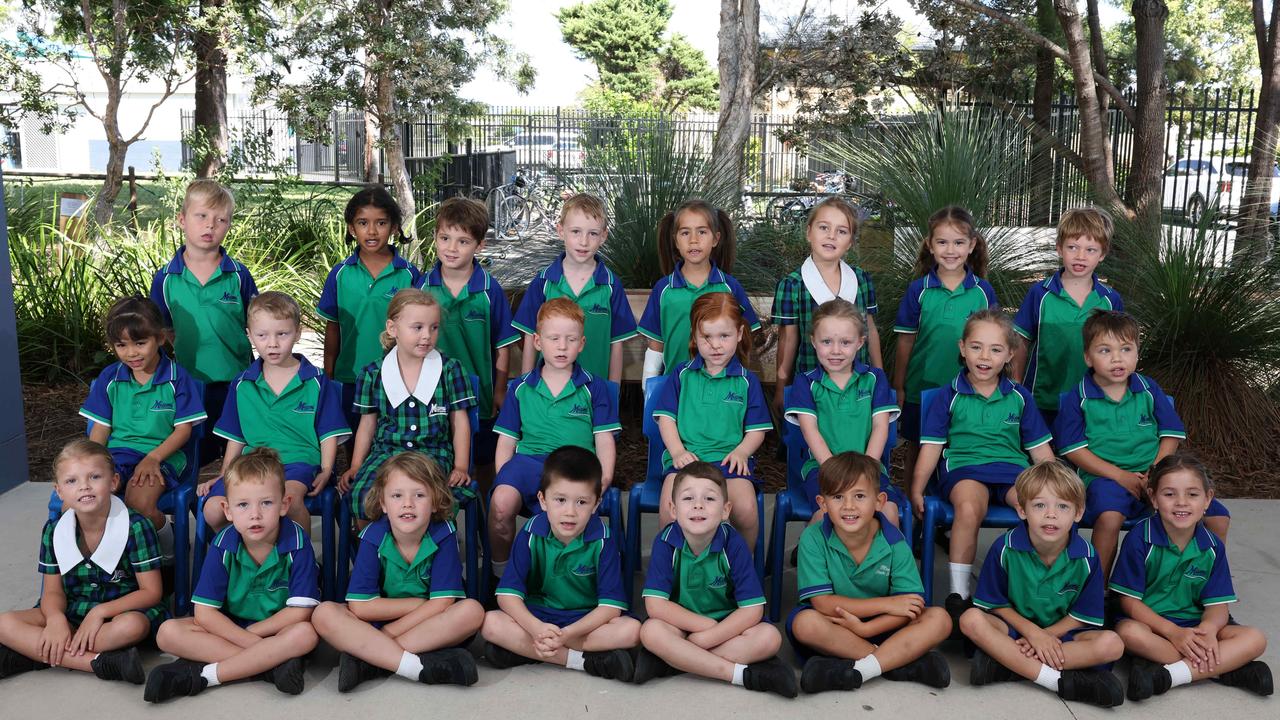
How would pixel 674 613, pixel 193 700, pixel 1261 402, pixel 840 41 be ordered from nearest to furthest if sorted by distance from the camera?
1. pixel 193 700
2. pixel 674 613
3. pixel 1261 402
4. pixel 840 41

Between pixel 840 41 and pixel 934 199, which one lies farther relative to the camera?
pixel 840 41

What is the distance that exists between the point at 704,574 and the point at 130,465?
6.34 ft

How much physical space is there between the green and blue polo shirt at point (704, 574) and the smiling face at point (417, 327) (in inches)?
40.4

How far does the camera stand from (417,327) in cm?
354

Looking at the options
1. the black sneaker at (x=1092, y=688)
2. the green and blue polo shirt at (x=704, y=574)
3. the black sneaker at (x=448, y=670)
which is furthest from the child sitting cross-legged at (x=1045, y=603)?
the black sneaker at (x=448, y=670)

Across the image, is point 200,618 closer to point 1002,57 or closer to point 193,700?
point 193,700

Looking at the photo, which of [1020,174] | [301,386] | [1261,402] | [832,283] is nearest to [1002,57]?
[1020,174]

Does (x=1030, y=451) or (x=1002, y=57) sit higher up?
(x=1002, y=57)

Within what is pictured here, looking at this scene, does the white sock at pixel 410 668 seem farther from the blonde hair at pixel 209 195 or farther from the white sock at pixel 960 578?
the blonde hair at pixel 209 195

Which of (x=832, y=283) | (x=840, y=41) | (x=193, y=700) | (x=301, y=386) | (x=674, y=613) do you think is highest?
(x=840, y=41)

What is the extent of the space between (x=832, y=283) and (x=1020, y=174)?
283 centimetres

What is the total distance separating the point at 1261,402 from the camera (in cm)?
531

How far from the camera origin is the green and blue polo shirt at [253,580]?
3109 mm

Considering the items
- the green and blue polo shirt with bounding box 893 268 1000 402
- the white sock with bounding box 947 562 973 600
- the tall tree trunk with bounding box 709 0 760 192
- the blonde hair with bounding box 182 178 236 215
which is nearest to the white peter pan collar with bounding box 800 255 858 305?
the green and blue polo shirt with bounding box 893 268 1000 402
